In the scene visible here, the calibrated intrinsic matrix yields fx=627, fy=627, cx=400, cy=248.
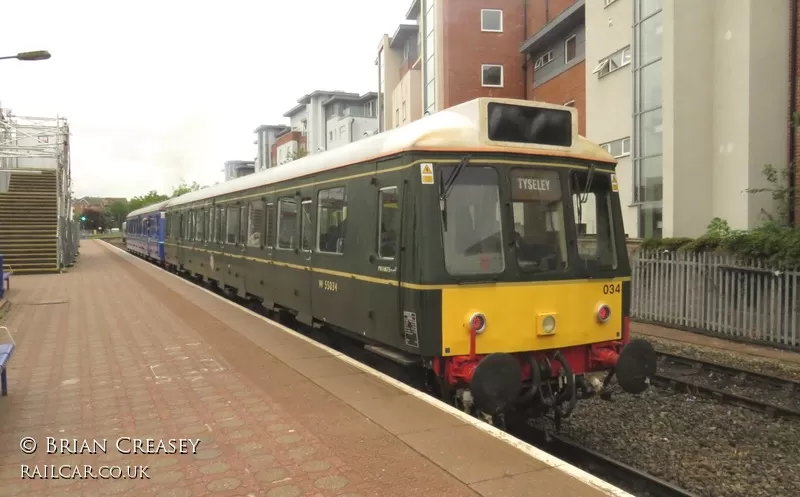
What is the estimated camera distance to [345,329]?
7.24 meters

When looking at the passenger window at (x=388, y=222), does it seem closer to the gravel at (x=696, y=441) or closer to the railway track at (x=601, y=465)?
the railway track at (x=601, y=465)

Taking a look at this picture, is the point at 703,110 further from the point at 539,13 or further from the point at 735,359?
the point at 539,13

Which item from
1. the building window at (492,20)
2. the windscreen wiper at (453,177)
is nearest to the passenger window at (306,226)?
the windscreen wiper at (453,177)

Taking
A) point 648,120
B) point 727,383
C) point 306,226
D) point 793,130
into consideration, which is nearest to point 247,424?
point 306,226

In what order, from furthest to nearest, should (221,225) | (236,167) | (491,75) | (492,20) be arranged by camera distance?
1. (236,167)
2. (492,20)
3. (491,75)
4. (221,225)

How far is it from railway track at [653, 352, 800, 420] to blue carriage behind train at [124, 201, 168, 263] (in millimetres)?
20687

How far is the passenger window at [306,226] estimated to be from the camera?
821 centimetres

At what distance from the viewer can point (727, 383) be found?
8141mm

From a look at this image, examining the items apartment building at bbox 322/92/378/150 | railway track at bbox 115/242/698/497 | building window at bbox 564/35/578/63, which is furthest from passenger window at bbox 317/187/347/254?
apartment building at bbox 322/92/378/150

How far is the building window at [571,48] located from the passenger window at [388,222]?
17514 millimetres

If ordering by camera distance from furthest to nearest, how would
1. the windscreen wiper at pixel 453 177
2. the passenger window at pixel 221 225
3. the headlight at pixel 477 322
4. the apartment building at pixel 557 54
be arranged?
1. the apartment building at pixel 557 54
2. the passenger window at pixel 221 225
3. the windscreen wiper at pixel 453 177
4. the headlight at pixel 477 322

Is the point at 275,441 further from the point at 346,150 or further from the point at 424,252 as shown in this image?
the point at 346,150

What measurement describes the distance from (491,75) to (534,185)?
2215 centimetres

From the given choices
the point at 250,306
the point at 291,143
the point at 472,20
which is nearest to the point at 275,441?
the point at 250,306
